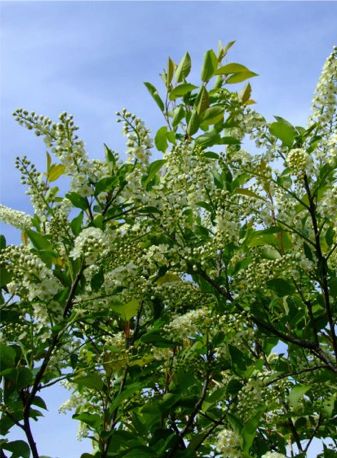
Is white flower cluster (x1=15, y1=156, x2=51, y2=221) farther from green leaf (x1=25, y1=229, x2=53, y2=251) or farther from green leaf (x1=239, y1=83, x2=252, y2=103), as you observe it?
green leaf (x1=239, y1=83, x2=252, y2=103)

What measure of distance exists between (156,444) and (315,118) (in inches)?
75.5

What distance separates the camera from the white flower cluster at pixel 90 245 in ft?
8.77

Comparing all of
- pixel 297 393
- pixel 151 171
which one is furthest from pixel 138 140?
pixel 297 393

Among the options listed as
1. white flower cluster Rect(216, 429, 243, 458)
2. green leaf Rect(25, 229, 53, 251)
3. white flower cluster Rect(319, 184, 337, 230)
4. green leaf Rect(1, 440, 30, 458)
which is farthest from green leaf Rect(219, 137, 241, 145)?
green leaf Rect(1, 440, 30, 458)

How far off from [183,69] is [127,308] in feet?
4.96

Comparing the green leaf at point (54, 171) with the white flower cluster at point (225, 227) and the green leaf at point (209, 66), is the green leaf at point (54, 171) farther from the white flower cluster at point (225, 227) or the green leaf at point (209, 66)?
the green leaf at point (209, 66)

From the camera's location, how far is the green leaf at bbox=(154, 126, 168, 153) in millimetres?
3691

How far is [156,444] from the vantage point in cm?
309

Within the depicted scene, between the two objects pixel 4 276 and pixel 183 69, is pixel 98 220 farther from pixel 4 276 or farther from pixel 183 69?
pixel 183 69

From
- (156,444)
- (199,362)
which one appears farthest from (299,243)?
(156,444)

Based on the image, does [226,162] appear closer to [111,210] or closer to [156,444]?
[111,210]

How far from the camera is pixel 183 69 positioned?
12.8ft

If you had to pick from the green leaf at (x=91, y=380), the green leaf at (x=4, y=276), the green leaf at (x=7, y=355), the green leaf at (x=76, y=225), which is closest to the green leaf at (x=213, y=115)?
the green leaf at (x=76, y=225)

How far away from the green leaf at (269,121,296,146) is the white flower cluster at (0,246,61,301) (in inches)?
55.2
